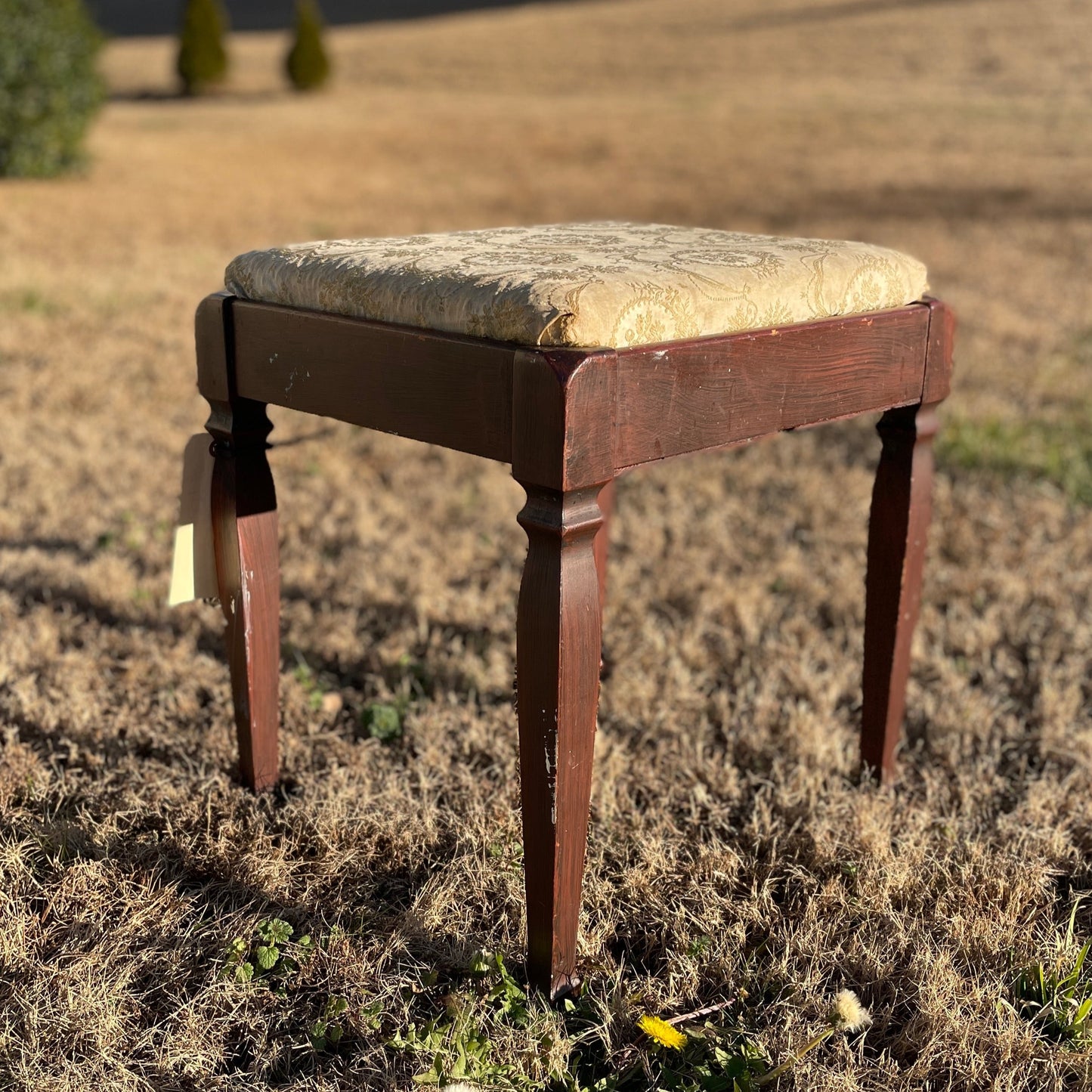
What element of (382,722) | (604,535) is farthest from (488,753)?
(604,535)

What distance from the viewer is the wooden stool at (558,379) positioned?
1039 millimetres

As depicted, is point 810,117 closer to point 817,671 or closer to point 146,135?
point 146,135

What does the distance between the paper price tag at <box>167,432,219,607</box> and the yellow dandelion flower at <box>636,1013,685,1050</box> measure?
753mm

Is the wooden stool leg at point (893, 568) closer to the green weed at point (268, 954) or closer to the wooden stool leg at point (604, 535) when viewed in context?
the wooden stool leg at point (604, 535)

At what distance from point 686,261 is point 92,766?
1059 mm

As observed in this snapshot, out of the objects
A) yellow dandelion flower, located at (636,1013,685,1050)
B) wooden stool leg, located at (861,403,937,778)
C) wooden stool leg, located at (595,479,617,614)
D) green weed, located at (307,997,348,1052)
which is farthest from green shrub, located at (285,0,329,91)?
yellow dandelion flower, located at (636,1013,685,1050)

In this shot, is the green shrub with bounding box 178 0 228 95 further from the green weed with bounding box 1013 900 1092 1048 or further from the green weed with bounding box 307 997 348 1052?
the green weed with bounding box 1013 900 1092 1048

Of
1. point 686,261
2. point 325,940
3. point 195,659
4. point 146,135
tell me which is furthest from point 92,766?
point 146,135

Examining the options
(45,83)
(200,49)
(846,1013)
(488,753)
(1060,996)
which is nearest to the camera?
(846,1013)

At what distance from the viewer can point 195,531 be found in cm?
146

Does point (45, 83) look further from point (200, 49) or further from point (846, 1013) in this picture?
point (200, 49)

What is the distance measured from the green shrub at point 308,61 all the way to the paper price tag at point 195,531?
59.5ft

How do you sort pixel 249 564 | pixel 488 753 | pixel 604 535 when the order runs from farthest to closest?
pixel 604 535 < pixel 488 753 < pixel 249 564

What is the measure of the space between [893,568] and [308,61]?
1834 centimetres
